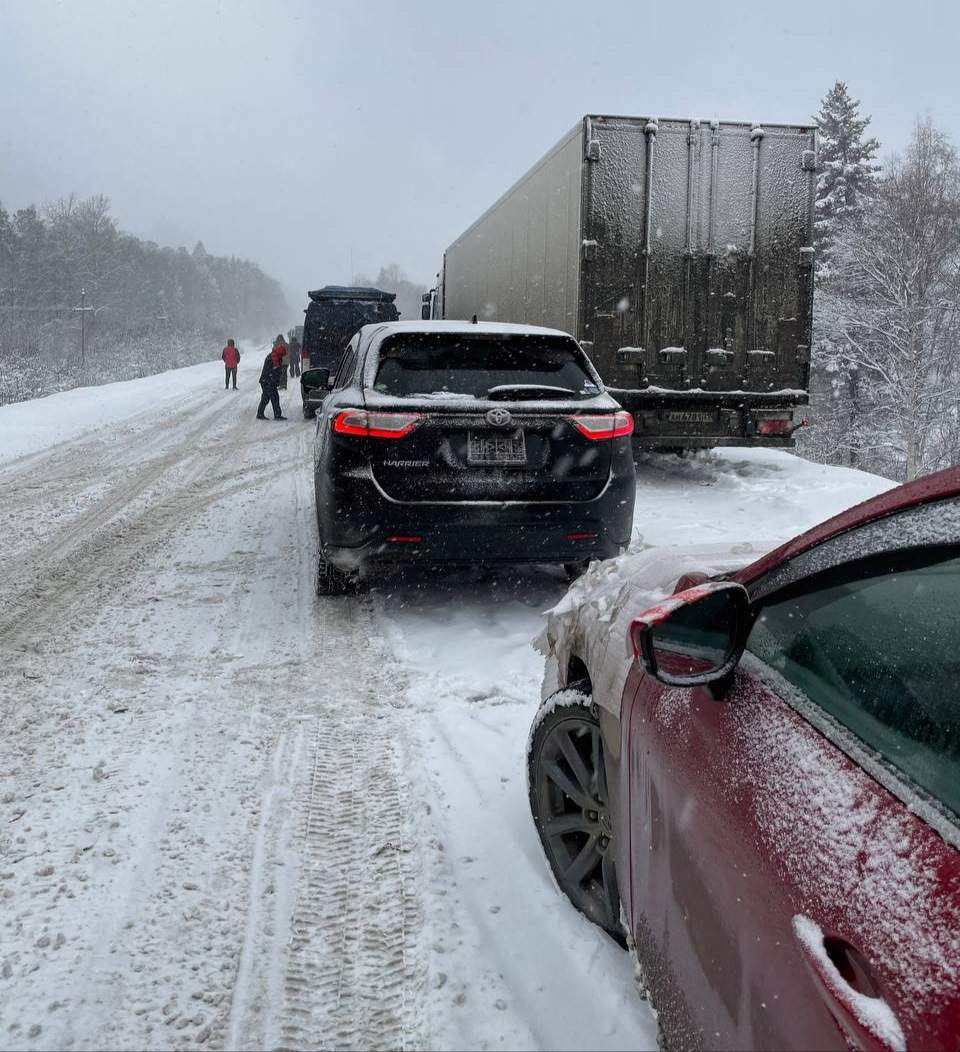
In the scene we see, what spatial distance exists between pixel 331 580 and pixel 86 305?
9131 centimetres

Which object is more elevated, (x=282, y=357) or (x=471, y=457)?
(x=282, y=357)

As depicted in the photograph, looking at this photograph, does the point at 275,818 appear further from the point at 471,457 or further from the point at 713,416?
the point at 713,416

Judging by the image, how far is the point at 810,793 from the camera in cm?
139

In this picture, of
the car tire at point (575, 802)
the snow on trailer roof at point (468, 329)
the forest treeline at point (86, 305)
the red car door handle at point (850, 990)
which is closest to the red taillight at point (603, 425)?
the snow on trailer roof at point (468, 329)

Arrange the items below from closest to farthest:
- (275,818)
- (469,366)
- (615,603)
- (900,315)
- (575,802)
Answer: (615,603), (575,802), (275,818), (469,366), (900,315)

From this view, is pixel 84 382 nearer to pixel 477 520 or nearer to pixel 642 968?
pixel 477 520

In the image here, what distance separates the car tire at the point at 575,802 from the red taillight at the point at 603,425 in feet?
9.00

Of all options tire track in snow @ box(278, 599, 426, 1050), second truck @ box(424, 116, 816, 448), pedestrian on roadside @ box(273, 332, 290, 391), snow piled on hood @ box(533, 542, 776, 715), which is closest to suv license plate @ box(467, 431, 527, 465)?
tire track in snow @ box(278, 599, 426, 1050)

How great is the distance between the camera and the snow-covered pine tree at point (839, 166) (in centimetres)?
3616

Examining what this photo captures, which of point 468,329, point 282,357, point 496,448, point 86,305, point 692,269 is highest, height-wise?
point 86,305

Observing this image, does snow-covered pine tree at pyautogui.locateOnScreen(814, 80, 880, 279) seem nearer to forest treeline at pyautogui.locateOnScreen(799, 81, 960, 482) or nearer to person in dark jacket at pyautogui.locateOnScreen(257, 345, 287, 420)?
forest treeline at pyautogui.locateOnScreen(799, 81, 960, 482)

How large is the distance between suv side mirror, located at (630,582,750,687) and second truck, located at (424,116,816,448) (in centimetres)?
868

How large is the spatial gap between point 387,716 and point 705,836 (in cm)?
270

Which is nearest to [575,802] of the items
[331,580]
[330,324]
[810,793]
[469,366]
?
[810,793]
